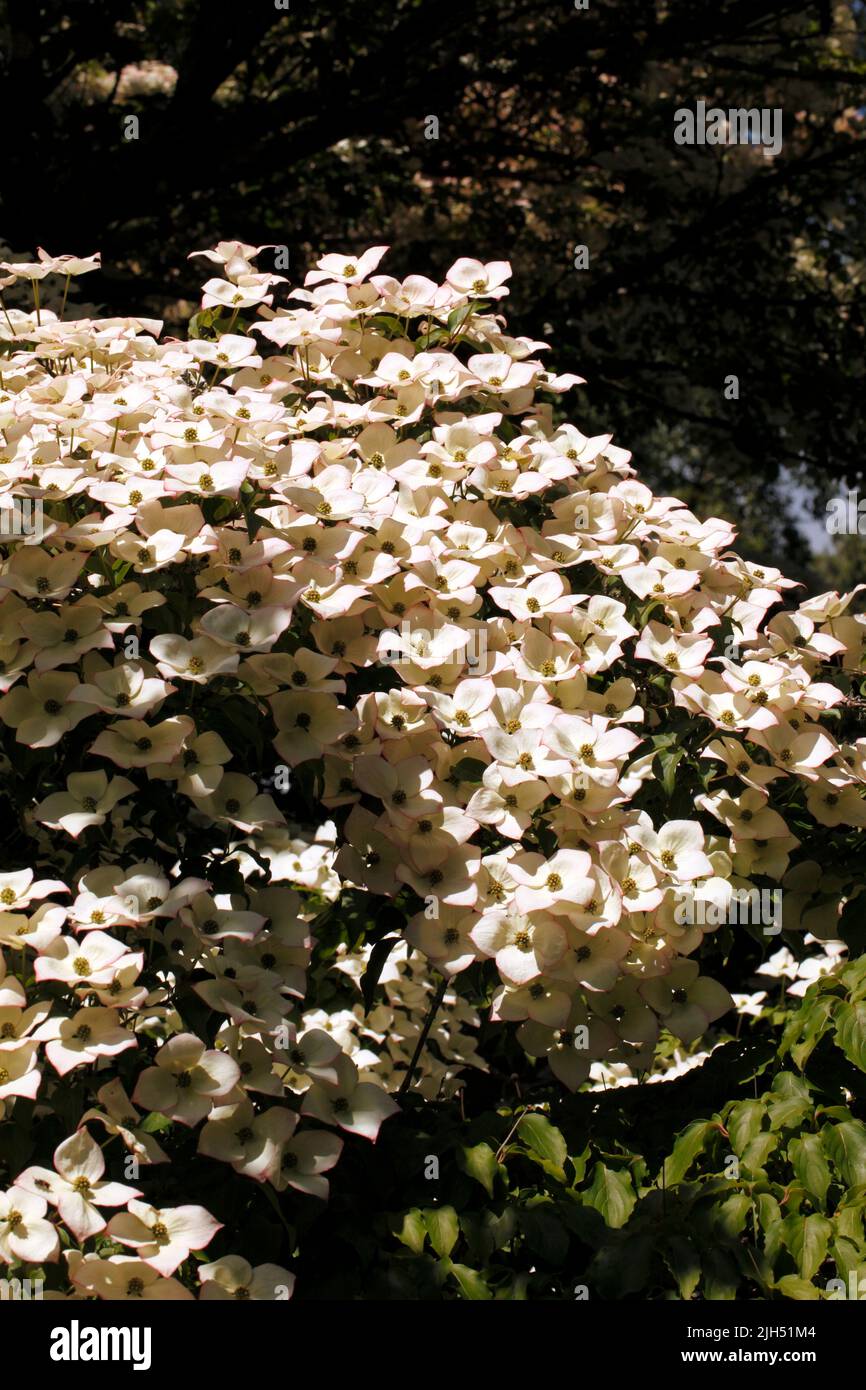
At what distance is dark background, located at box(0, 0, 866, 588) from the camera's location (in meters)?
4.49

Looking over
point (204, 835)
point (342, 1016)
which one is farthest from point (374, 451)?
point (342, 1016)

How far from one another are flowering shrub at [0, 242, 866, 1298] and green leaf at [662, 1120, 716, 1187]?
0.03 m

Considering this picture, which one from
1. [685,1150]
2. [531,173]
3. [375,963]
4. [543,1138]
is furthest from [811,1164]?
[531,173]

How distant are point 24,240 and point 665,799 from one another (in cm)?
348

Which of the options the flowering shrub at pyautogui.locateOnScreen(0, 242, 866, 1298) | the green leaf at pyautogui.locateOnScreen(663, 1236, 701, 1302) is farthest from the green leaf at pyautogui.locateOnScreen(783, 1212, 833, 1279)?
the green leaf at pyautogui.locateOnScreen(663, 1236, 701, 1302)

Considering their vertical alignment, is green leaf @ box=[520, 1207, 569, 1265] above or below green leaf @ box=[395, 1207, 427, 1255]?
above

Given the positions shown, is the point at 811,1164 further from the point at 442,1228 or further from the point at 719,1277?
the point at 442,1228

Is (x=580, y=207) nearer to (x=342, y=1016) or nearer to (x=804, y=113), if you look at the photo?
(x=804, y=113)

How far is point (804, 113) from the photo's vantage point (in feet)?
19.8

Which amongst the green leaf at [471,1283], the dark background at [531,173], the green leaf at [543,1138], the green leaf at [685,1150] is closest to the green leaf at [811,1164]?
the green leaf at [685,1150]

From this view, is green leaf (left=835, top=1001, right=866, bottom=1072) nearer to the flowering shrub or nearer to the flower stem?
the flowering shrub

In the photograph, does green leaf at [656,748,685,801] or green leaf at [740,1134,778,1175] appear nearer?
green leaf at [740,1134,778,1175]
